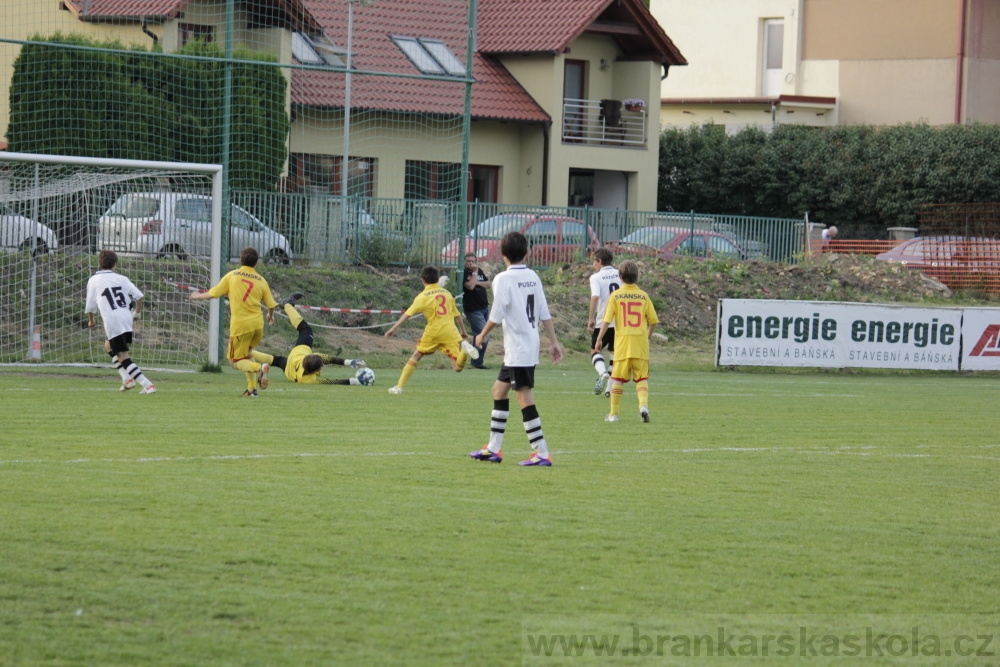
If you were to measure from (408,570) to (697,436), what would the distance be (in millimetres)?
6934

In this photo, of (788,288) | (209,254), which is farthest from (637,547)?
(788,288)

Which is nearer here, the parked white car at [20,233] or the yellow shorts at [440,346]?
the yellow shorts at [440,346]

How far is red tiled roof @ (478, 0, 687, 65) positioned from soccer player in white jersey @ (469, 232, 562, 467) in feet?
102

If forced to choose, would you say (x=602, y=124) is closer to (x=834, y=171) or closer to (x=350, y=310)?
(x=834, y=171)

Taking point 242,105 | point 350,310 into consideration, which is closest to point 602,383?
point 350,310

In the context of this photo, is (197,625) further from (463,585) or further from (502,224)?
(502,224)

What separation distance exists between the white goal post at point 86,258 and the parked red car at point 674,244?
12.3 m

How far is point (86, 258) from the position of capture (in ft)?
66.7

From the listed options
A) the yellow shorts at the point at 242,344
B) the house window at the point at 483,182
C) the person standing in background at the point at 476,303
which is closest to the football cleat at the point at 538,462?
the yellow shorts at the point at 242,344

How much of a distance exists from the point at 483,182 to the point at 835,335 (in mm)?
19789

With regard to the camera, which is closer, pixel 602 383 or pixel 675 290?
pixel 602 383

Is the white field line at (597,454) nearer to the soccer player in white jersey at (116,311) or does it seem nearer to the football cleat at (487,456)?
the football cleat at (487,456)

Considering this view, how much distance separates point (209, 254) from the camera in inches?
813

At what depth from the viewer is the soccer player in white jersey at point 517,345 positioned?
1059cm
